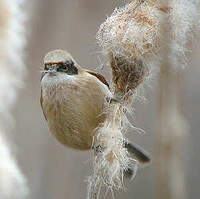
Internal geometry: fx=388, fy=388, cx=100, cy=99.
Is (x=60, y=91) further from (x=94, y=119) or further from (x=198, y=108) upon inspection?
(x=198, y=108)

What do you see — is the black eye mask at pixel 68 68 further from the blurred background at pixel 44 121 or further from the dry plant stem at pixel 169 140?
the dry plant stem at pixel 169 140

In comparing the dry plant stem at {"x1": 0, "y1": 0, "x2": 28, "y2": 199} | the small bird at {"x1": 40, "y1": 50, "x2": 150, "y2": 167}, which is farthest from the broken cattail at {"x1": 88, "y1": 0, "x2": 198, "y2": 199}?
the dry plant stem at {"x1": 0, "y1": 0, "x2": 28, "y2": 199}

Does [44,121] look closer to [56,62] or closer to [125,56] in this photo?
[56,62]

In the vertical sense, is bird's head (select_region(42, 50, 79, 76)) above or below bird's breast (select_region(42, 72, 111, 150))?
above

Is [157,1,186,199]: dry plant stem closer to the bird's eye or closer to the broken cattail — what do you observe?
the broken cattail

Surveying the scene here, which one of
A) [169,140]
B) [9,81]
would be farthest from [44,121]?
[169,140]

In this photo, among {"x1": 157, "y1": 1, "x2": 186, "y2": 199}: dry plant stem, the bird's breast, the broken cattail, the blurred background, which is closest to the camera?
{"x1": 157, "y1": 1, "x2": 186, "y2": 199}: dry plant stem

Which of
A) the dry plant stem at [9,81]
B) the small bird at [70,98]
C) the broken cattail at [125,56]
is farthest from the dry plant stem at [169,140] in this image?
the dry plant stem at [9,81]
